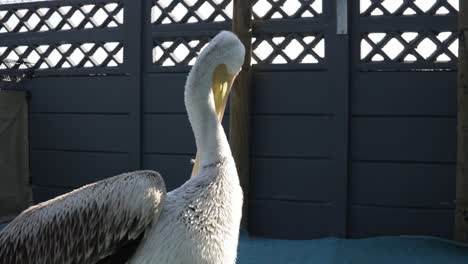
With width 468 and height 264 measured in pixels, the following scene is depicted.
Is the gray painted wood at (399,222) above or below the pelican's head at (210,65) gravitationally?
below

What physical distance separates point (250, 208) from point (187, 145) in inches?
31.7

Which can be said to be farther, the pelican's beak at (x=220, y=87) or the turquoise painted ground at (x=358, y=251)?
the turquoise painted ground at (x=358, y=251)

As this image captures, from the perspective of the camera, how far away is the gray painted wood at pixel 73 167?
15.9ft

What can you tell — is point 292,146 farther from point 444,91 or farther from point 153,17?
point 153,17

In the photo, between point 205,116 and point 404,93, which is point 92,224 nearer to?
point 205,116

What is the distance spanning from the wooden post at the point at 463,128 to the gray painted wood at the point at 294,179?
36.5 inches

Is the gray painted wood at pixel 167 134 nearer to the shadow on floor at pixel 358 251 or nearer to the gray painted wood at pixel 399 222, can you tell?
the shadow on floor at pixel 358 251

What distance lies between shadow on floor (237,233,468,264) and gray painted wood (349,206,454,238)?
8.0 inches

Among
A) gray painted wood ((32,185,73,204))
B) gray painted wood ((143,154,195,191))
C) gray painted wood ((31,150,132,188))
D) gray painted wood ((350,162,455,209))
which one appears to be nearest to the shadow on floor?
gray painted wood ((350,162,455,209))

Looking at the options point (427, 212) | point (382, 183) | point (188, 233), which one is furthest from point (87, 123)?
point (188, 233)

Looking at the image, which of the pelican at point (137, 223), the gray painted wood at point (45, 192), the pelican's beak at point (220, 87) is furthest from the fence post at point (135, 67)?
the pelican at point (137, 223)

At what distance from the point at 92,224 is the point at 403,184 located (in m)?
3.01

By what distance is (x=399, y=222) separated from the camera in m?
4.09

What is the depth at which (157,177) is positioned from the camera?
5.76 feet
